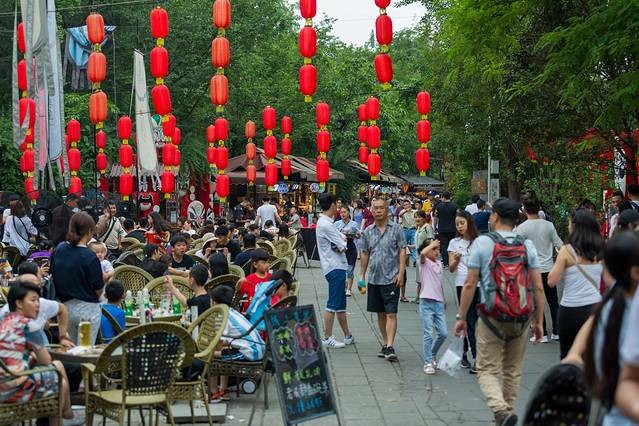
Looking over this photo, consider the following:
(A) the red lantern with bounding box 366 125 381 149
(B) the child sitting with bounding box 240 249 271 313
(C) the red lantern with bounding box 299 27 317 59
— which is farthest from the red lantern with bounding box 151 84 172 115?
(B) the child sitting with bounding box 240 249 271 313

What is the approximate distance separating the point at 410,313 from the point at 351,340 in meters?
3.72

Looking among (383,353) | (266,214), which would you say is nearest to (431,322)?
(383,353)

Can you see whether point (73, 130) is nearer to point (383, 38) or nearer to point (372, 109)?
point (372, 109)

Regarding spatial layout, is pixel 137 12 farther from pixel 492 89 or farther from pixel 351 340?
pixel 351 340

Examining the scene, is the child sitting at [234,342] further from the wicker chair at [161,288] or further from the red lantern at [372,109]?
the red lantern at [372,109]

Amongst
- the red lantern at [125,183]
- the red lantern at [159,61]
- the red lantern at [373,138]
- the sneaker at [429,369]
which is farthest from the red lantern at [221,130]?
the sneaker at [429,369]

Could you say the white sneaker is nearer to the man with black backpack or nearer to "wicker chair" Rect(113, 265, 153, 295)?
"wicker chair" Rect(113, 265, 153, 295)

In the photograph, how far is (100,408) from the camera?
24.1ft

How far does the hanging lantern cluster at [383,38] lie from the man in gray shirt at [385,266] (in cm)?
881

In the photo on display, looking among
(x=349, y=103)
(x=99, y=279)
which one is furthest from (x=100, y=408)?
(x=349, y=103)

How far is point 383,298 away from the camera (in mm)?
11523

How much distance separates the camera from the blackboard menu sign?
24.0ft

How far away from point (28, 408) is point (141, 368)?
2.65ft

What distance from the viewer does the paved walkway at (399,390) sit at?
875 centimetres
